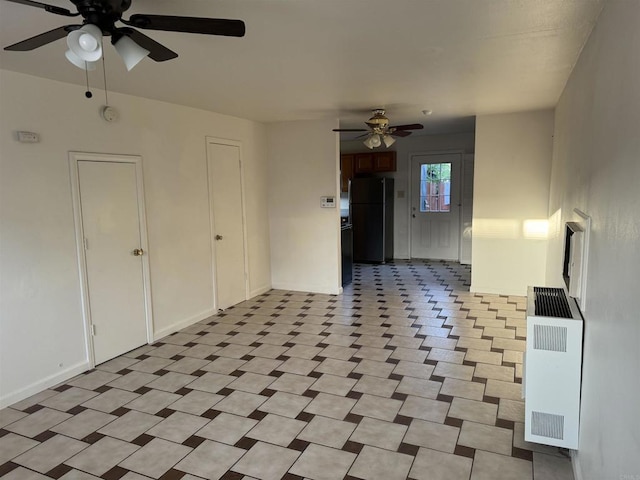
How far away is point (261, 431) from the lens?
2.70 m

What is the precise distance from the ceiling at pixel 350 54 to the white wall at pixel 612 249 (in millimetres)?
477

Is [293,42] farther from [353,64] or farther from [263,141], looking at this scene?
[263,141]

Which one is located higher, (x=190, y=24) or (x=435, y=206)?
(x=190, y=24)

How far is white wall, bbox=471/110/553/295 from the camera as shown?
5.34 m

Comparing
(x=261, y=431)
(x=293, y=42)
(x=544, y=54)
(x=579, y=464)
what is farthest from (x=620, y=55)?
(x=261, y=431)

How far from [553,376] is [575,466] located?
0.46 meters

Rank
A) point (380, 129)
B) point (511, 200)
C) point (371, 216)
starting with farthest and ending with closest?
point (371, 216) < point (511, 200) < point (380, 129)

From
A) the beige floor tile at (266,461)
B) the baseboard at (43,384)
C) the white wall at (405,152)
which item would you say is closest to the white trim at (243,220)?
the baseboard at (43,384)

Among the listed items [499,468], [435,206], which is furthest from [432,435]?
[435,206]

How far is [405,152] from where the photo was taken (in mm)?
8273

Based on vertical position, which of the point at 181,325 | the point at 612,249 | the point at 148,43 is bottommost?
the point at 181,325

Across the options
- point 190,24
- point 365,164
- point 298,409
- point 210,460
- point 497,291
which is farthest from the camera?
point 365,164

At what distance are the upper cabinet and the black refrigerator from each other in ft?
1.03

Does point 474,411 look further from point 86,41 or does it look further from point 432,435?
point 86,41
